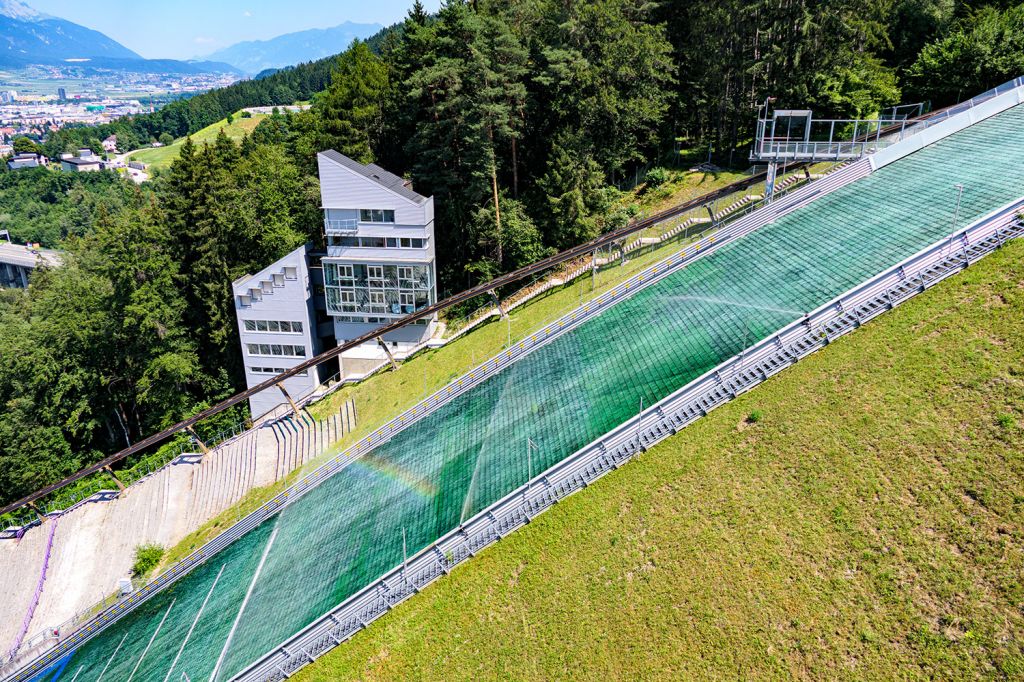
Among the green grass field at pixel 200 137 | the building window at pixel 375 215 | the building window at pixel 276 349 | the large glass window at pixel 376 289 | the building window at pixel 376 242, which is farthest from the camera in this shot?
the green grass field at pixel 200 137

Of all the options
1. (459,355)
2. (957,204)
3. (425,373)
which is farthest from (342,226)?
(957,204)

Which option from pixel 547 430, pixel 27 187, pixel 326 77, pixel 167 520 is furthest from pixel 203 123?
pixel 547 430

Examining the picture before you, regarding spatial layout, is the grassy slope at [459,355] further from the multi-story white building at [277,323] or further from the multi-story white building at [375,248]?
the multi-story white building at [277,323]

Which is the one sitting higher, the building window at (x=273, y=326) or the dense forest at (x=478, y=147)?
the dense forest at (x=478, y=147)

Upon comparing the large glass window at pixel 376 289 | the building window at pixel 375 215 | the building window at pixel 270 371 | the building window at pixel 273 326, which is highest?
the building window at pixel 375 215

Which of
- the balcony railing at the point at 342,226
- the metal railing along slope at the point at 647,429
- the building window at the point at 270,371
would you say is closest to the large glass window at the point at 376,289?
the balcony railing at the point at 342,226

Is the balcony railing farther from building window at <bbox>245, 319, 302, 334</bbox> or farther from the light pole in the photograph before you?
the light pole

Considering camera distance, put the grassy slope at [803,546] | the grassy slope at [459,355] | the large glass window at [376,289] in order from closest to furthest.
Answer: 1. the grassy slope at [803,546]
2. the grassy slope at [459,355]
3. the large glass window at [376,289]

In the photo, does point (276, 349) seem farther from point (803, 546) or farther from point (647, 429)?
point (803, 546)
